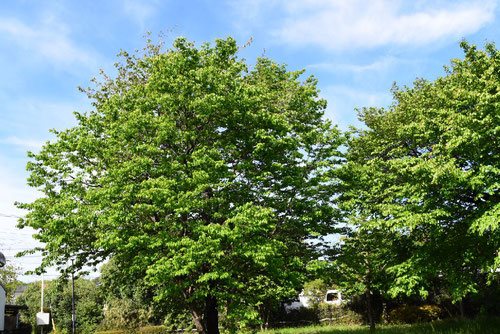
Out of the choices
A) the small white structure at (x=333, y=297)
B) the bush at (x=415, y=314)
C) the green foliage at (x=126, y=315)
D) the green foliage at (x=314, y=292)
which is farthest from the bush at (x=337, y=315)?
the green foliage at (x=126, y=315)

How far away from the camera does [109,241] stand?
55.2 feet

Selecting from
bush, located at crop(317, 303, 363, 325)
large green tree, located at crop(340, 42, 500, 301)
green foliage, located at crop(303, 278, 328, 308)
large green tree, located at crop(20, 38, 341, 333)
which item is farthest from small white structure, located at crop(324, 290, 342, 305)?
large green tree, located at crop(20, 38, 341, 333)

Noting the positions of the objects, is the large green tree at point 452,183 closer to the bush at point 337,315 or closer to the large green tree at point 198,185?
the large green tree at point 198,185

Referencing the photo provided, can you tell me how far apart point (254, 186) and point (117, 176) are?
20.7ft

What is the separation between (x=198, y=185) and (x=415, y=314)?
1090 inches

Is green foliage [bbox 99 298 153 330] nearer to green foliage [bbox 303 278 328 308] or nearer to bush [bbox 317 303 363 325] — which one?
green foliage [bbox 303 278 328 308]

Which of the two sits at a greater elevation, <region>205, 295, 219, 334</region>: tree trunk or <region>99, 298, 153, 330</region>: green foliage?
<region>205, 295, 219, 334</region>: tree trunk

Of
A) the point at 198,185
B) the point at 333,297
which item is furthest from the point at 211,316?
the point at 333,297

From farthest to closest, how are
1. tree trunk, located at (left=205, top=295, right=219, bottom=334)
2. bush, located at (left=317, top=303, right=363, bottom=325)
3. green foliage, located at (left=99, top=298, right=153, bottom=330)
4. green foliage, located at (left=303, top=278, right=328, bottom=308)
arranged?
1. green foliage, located at (left=303, top=278, right=328, bottom=308)
2. green foliage, located at (left=99, top=298, right=153, bottom=330)
3. bush, located at (left=317, top=303, right=363, bottom=325)
4. tree trunk, located at (left=205, top=295, right=219, bottom=334)

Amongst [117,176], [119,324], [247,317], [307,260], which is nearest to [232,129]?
[117,176]

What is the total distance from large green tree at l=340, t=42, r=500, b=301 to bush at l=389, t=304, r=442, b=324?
47.1 ft

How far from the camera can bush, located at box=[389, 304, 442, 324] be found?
3559cm

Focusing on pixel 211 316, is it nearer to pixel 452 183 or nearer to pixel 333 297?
pixel 452 183

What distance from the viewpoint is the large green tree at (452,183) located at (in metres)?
17.9
